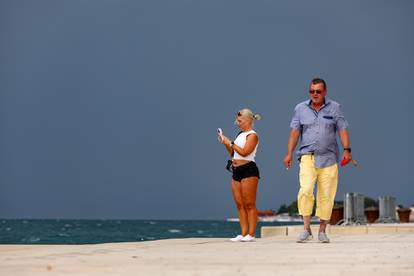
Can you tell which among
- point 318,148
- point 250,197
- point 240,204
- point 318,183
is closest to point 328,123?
point 318,148

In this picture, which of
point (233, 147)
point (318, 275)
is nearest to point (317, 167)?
point (233, 147)

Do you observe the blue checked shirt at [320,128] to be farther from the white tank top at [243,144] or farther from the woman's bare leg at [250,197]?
the woman's bare leg at [250,197]

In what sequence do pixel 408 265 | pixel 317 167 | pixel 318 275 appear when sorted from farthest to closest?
pixel 317 167 < pixel 408 265 < pixel 318 275

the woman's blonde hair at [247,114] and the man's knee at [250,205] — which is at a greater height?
the woman's blonde hair at [247,114]

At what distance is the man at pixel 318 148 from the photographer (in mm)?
11047

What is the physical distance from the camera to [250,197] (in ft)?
37.9

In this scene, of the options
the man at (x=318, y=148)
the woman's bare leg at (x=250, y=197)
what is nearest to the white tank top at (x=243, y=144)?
the woman's bare leg at (x=250, y=197)

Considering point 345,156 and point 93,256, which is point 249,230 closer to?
point 345,156

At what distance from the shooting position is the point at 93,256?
787cm

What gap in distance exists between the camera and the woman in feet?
37.4

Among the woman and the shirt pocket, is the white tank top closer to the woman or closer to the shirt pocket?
the woman

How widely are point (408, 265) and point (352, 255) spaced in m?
1.34

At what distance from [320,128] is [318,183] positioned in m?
0.71

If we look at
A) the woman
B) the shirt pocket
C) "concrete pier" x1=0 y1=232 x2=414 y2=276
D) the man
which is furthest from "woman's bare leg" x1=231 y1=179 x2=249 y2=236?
"concrete pier" x1=0 y1=232 x2=414 y2=276
